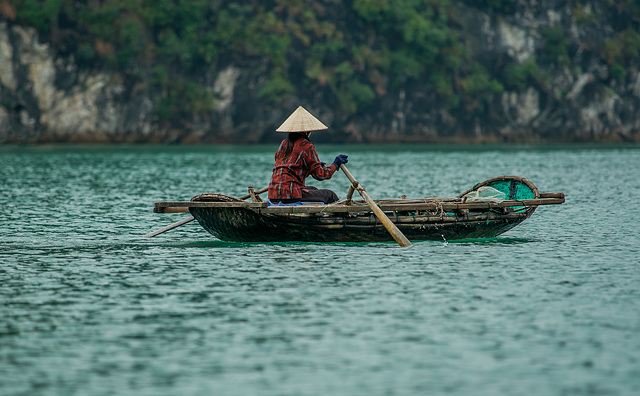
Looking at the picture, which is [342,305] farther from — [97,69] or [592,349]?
[97,69]

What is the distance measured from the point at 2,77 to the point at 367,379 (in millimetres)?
58627

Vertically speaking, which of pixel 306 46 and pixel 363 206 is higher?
pixel 306 46

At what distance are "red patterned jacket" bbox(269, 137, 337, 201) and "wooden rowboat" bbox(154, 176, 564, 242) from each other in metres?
0.30

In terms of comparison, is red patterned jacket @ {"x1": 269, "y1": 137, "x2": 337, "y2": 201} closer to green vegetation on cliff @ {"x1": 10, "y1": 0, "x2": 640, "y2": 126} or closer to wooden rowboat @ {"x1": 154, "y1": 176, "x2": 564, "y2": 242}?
wooden rowboat @ {"x1": 154, "y1": 176, "x2": 564, "y2": 242}

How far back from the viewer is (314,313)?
8.23 m

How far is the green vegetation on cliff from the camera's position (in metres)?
63.5

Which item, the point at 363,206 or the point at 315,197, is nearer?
the point at 363,206

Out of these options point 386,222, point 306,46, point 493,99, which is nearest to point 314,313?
point 386,222

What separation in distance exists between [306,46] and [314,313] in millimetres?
63220

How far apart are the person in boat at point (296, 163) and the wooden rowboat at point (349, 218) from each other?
30 cm

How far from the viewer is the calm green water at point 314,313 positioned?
623 centimetres

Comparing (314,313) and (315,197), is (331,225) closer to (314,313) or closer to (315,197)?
(315,197)

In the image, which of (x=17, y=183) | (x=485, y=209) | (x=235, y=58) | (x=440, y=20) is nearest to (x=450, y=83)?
(x=440, y=20)

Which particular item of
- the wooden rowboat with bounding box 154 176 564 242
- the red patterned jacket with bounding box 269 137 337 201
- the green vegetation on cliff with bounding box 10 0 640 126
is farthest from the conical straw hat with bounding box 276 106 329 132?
the green vegetation on cliff with bounding box 10 0 640 126
